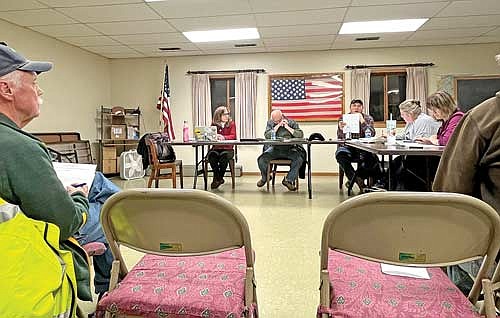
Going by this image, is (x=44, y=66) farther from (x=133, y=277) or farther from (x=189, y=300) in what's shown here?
(x=189, y=300)

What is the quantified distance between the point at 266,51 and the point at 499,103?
257 inches

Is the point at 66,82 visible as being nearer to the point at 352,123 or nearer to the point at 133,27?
the point at 133,27

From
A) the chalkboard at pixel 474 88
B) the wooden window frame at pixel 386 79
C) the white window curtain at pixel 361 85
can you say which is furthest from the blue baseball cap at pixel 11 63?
the chalkboard at pixel 474 88

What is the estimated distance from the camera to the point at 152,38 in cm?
650

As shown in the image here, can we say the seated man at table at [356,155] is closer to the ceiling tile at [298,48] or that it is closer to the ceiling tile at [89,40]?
the ceiling tile at [298,48]

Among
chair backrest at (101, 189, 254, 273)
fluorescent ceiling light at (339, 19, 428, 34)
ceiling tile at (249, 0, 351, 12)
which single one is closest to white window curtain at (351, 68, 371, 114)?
fluorescent ceiling light at (339, 19, 428, 34)

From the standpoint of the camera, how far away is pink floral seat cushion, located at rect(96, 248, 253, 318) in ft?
3.47

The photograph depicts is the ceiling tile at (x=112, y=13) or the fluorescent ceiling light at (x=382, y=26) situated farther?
the fluorescent ceiling light at (x=382, y=26)

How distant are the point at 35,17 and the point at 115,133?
9.85 ft

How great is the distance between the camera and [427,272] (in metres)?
1.25

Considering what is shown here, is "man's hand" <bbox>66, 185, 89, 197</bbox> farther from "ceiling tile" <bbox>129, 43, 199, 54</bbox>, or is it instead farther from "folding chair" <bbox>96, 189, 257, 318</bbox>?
"ceiling tile" <bbox>129, 43, 199, 54</bbox>

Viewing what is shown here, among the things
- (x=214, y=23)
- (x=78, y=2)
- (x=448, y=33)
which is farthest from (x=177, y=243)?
(x=448, y=33)

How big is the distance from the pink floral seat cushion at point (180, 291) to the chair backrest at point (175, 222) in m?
0.11

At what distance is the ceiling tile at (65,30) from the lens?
223 inches
